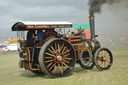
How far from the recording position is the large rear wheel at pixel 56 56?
22.8 feet

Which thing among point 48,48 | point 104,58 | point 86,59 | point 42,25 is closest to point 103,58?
point 104,58

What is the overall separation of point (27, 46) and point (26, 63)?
0.72 metres

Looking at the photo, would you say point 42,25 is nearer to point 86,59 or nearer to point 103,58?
point 86,59

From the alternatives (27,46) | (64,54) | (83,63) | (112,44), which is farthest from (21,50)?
(112,44)

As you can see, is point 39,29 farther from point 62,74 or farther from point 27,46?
point 62,74

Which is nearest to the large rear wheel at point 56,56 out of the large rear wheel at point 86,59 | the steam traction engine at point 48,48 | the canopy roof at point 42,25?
the steam traction engine at point 48,48

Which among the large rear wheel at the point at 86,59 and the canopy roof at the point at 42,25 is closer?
the canopy roof at the point at 42,25

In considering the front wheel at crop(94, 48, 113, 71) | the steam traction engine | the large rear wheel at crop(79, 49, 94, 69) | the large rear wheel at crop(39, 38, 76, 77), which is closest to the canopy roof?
the steam traction engine

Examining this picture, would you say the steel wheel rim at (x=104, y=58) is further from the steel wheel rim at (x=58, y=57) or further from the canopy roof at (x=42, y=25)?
the canopy roof at (x=42, y=25)

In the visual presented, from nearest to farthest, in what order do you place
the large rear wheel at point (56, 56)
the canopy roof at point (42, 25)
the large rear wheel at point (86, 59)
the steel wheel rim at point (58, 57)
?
the large rear wheel at point (56, 56)
the canopy roof at point (42, 25)
the steel wheel rim at point (58, 57)
the large rear wheel at point (86, 59)

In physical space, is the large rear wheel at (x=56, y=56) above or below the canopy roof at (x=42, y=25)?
below

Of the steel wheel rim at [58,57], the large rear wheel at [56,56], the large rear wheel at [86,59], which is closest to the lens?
the large rear wheel at [56,56]

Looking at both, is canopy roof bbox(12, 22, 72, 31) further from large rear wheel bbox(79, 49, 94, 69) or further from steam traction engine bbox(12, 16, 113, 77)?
large rear wheel bbox(79, 49, 94, 69)

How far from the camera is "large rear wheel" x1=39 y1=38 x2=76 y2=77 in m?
6.94
